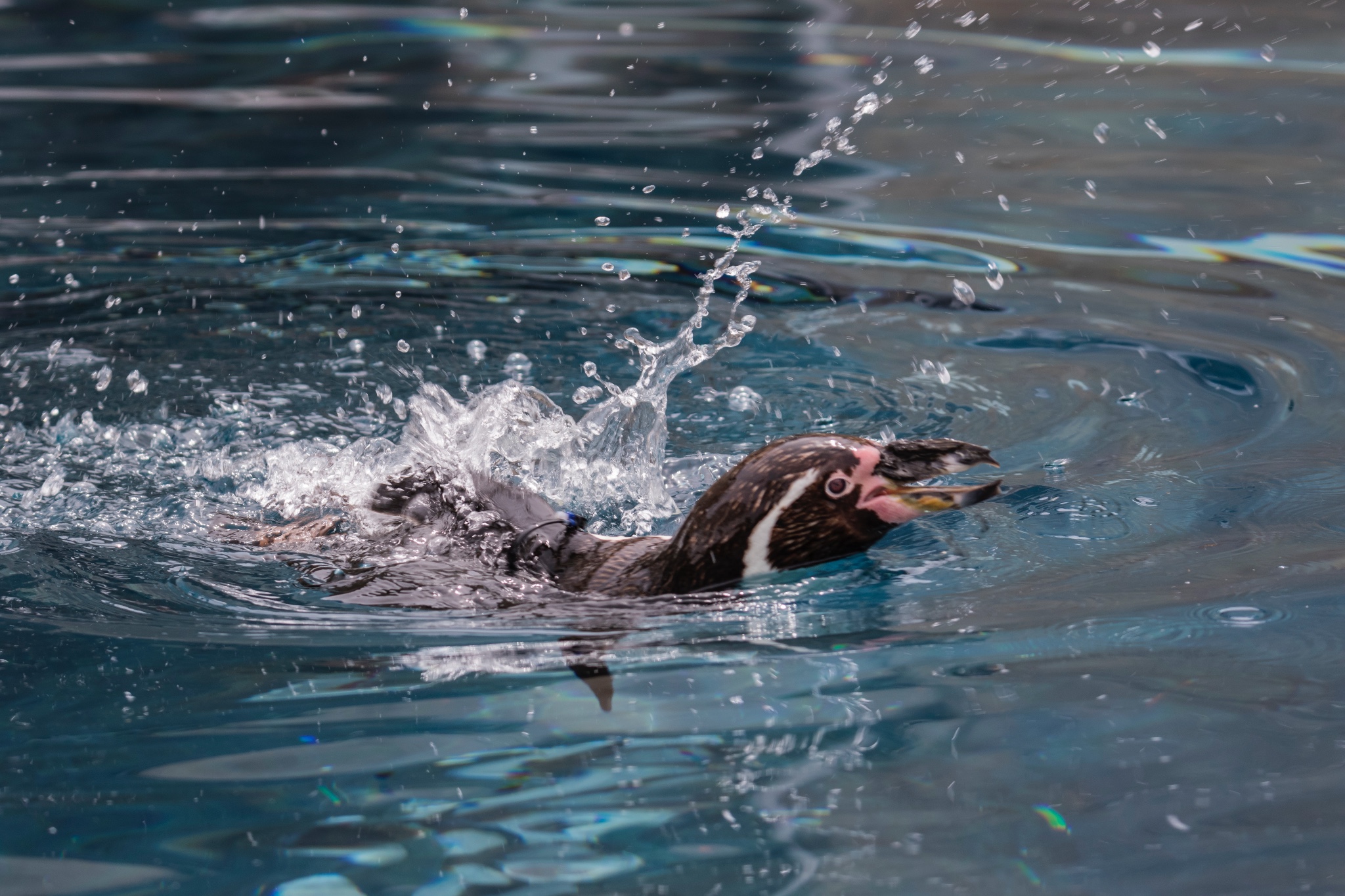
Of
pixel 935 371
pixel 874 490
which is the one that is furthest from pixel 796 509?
pixel 935 371

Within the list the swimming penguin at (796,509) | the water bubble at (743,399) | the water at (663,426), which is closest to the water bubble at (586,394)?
the water at (663,426)

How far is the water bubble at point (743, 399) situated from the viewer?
446 cm

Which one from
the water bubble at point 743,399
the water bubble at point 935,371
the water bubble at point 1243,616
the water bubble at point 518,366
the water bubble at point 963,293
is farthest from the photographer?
the water bubble at point 963,293

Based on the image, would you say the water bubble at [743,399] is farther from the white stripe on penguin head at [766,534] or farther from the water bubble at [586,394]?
the white stripe on penguin head at [766,534]

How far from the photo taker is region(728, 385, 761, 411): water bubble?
14.6 ft

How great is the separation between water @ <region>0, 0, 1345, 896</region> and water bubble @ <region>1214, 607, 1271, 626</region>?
2 cm

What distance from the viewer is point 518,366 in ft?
16.0

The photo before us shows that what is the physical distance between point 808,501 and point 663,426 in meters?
1.01

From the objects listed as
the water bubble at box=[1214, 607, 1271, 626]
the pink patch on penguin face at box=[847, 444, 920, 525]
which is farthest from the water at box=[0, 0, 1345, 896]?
the pink patch on penguin face at box=[847, 444, 920, 525]

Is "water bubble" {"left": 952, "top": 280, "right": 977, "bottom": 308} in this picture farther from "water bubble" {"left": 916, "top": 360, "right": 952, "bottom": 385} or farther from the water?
"water bubble" {"left": 916, "top": 360, "right": 952, "bottom": 385}

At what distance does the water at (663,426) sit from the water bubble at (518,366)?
0.06ft

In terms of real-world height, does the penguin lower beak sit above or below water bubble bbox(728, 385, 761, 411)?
above

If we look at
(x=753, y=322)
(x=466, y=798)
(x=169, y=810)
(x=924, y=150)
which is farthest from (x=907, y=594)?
(x=924, y=150)

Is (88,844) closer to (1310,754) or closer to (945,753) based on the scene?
(945,753)
